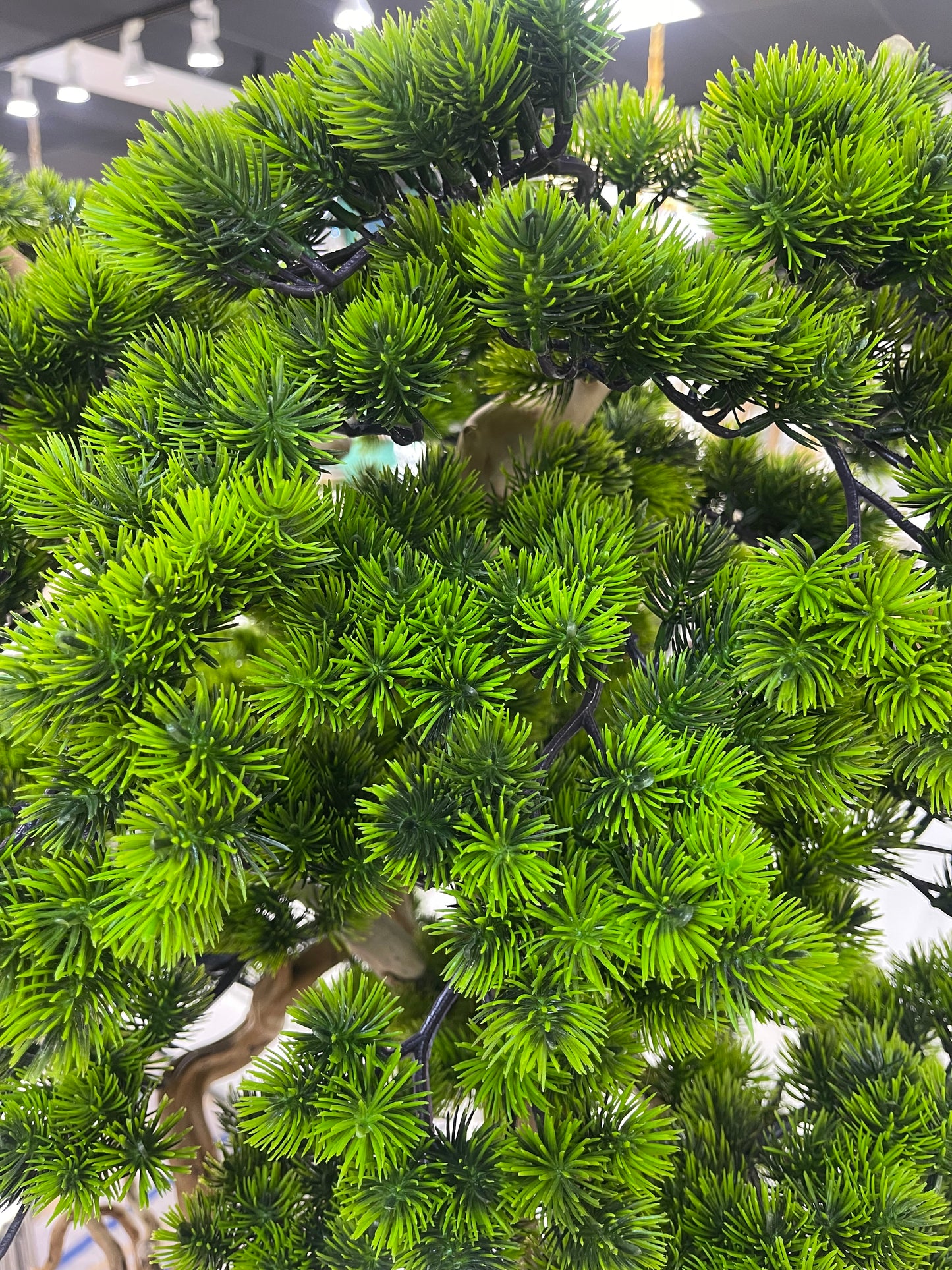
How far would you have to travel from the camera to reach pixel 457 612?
0.38 m

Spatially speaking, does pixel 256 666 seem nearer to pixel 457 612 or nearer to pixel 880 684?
pixel 457 612

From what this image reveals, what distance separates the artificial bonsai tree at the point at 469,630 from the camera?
1.11ft

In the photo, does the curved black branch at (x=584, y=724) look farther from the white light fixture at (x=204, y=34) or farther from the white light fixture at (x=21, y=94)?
the white light fixture at (x=21, y=94)

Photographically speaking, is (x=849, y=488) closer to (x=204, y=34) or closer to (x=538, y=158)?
(x=538, y=158)

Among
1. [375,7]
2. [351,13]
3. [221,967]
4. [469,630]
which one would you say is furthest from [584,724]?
[375,7]

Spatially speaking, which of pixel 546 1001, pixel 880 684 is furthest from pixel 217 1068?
pixel 880 684

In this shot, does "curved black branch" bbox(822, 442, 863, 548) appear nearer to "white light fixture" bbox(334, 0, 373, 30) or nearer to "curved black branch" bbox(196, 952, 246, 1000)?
"curved black branch" bbox(196, 952, 246, 1000)

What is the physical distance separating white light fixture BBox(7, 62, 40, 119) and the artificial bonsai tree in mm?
1409

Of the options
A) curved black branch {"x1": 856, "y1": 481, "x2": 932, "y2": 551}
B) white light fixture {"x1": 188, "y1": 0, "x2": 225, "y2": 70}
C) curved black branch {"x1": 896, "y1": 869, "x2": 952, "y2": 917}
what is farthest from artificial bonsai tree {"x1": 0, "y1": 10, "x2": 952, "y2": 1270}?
white light fixture {"x1": 188, "y1": 0, "x2": 225, "y2": 70}

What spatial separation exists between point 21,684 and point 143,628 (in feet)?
0.16

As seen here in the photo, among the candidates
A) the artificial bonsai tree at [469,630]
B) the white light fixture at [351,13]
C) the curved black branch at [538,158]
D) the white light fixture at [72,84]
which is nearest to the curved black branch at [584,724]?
the artificial bonsai tree at [469,630]

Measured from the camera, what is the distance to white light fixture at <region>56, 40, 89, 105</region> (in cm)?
148

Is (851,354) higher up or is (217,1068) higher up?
(851,354)

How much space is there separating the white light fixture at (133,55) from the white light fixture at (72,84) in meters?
0.08
